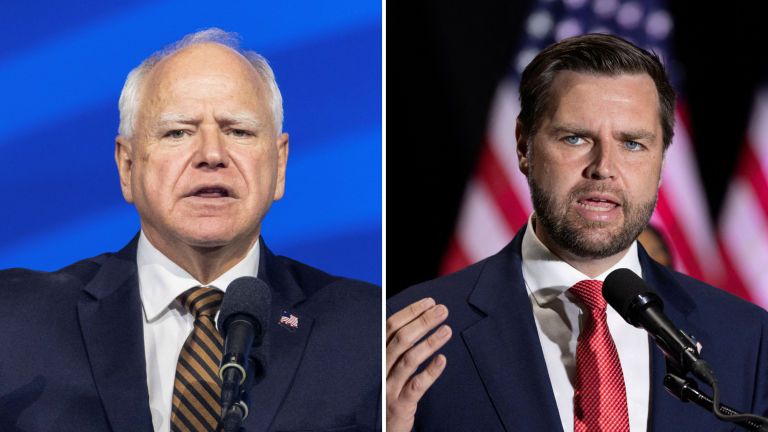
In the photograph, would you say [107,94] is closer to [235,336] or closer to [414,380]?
[235,336]

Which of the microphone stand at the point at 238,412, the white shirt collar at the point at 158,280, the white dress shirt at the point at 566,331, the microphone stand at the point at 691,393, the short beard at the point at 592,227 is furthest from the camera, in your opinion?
the short beard at the point at 592,227

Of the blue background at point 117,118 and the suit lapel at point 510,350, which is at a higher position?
the blue background at point 117,118

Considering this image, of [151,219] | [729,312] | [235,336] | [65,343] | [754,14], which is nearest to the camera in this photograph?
[235,336]

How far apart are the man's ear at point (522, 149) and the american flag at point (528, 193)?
182 mm

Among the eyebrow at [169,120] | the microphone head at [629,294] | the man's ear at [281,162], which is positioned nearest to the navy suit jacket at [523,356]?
the microphone head at [629,294]

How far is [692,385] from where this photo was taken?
1672mm

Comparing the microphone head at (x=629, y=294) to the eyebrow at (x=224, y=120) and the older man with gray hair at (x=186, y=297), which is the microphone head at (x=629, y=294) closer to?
the older man with gray hair at (x=186, y=297)

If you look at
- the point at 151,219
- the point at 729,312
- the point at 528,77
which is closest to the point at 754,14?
the point at 528,77

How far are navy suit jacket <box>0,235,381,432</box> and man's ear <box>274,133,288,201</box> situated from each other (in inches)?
7.2

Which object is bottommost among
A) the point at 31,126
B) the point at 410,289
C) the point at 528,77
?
the point at 410,289

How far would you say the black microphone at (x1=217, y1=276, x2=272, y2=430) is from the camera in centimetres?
148

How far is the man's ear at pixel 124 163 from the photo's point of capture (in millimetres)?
2105

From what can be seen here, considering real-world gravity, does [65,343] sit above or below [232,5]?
below

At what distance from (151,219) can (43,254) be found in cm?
32
